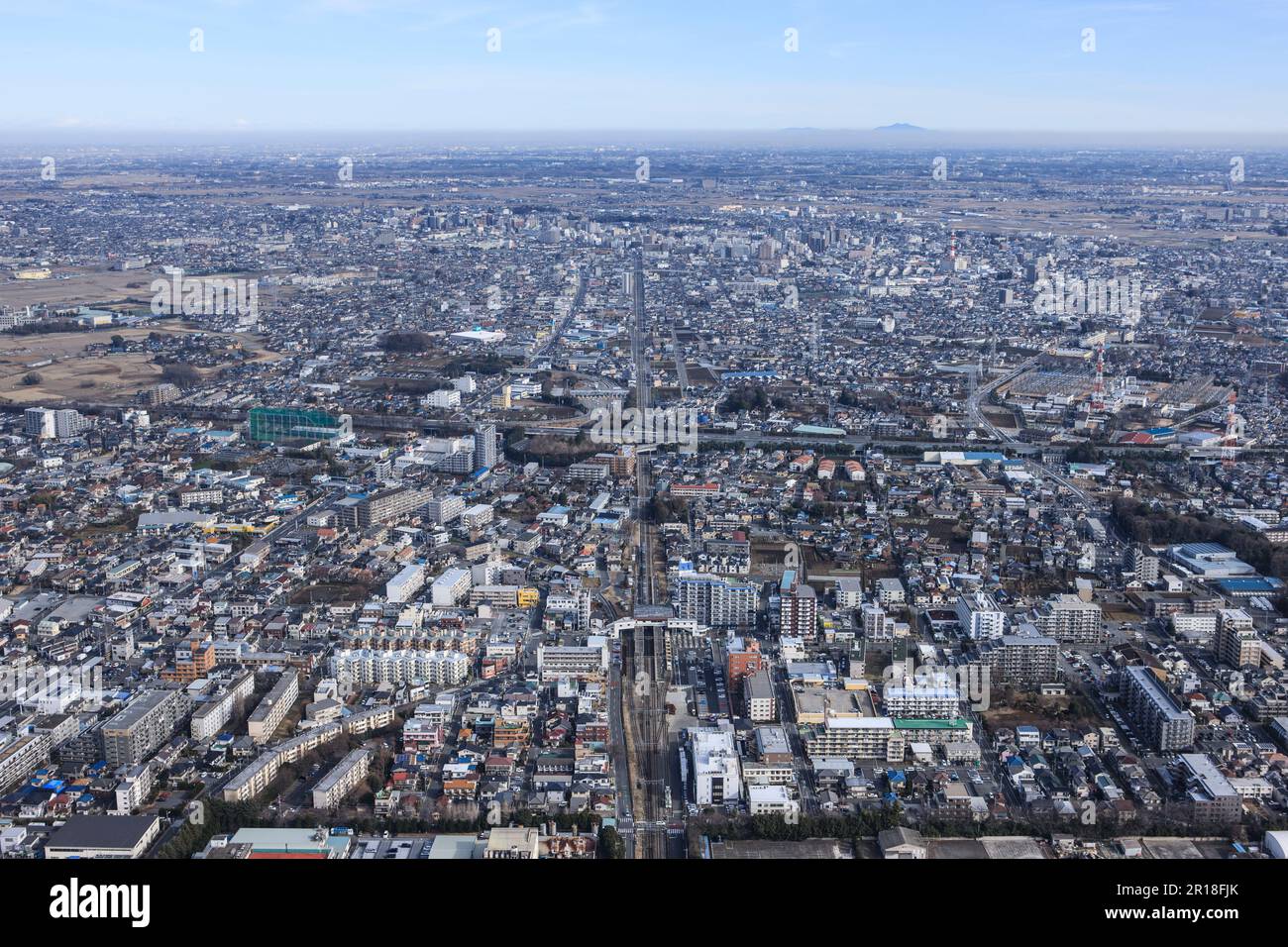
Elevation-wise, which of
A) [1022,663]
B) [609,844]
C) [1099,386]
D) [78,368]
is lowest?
[609,844]

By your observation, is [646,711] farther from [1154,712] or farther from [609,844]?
[1154,712]

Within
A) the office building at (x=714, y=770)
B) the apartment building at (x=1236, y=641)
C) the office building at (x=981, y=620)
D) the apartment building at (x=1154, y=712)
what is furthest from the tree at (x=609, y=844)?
the apartment building at (x=1236, y=641)

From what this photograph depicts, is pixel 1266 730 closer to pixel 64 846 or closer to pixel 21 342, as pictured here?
pixel 64 846

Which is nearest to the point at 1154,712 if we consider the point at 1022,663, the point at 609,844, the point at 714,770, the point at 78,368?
the point at 1022,663

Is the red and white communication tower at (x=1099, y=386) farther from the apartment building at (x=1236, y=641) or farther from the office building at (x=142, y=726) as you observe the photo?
the office building at (x=142, y=726)

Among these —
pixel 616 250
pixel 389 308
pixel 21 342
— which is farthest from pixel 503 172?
pixel 21 342

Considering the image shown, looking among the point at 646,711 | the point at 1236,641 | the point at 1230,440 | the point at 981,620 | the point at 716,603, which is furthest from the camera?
the point at 1230,440
